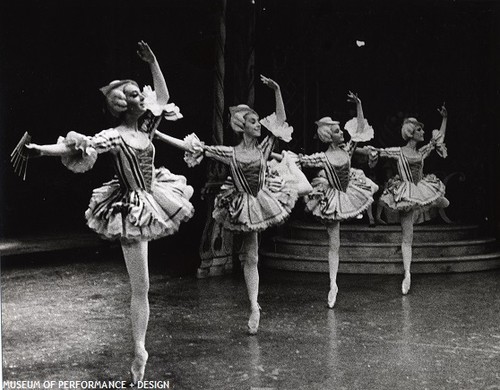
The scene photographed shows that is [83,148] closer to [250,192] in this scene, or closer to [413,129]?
[250,192]

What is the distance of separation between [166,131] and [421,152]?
5.03 m

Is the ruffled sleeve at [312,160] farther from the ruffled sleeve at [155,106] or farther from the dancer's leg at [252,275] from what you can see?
the ruffled sleeve at [155,106]

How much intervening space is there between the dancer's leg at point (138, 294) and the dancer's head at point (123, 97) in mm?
794

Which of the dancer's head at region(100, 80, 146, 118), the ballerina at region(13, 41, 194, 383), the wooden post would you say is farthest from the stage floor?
the dancer's head at region(100, 80, 146, 118)

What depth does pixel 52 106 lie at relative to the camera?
39.2ft

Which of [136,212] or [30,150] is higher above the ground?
[30,150]

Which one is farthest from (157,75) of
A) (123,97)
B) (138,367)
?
(138,367)

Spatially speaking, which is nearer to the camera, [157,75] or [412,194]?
[157,75]

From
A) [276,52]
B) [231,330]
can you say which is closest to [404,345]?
[231,330]

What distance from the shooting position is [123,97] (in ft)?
14.3

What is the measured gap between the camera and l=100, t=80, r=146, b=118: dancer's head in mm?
4352

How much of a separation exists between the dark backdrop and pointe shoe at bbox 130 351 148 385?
4.92m

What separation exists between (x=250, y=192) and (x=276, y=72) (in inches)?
201

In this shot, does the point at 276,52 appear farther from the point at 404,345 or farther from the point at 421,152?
the point at 404,345
